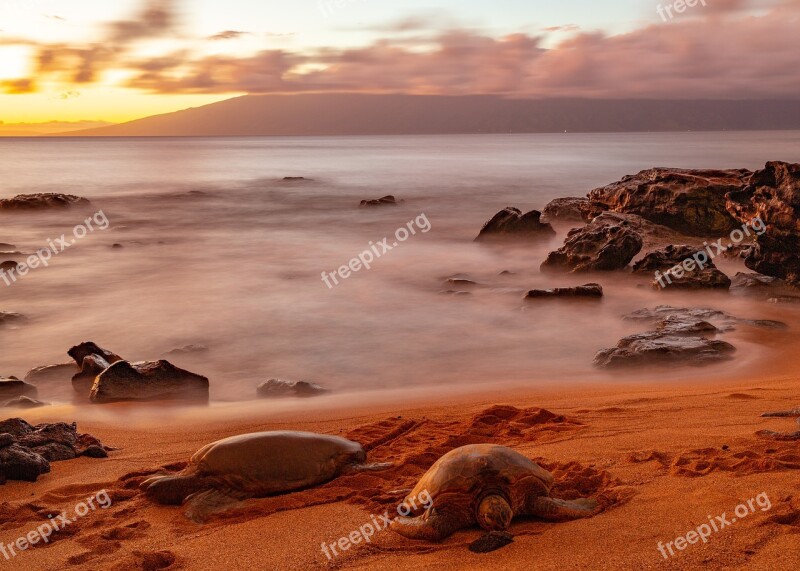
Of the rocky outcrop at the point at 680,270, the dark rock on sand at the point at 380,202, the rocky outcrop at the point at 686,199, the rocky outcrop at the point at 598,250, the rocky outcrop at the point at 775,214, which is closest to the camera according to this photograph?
the rocky outcrop at the point at 775,214

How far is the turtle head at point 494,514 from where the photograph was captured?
13.8ft

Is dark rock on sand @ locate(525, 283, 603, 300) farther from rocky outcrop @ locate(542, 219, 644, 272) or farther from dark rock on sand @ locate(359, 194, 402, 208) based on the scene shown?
dark rock on sand @ locate(359, 194, 402, 208)

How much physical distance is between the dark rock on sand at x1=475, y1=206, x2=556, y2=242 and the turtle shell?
1536cm

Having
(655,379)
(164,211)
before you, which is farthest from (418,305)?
(164,211)

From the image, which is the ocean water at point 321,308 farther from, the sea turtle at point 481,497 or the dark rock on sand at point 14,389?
the sea turtle at point 481,497

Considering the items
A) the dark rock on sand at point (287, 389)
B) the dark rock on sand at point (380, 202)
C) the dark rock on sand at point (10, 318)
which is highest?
the dark rock on sand at point (380, 202)

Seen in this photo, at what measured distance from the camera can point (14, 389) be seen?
8102mm

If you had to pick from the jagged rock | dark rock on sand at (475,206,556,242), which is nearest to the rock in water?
dark rock on sand at (475,206,556,242)

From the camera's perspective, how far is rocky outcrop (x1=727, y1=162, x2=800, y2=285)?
39.2 ft

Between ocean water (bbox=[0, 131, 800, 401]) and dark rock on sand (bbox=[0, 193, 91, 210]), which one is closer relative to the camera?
ocean water (bbox=[0, 131, 800, 401])

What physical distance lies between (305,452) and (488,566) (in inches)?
75.7

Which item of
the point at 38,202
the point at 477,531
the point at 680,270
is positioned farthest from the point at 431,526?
the point at 38,202

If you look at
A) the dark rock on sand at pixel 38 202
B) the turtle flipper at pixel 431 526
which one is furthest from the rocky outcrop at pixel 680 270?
the dark rock on sand at pixel 38 202

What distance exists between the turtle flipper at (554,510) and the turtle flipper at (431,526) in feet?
1.50
